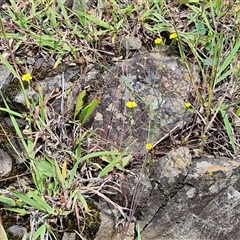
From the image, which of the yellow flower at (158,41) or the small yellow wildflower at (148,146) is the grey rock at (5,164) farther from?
the yellow flower at (158,41)

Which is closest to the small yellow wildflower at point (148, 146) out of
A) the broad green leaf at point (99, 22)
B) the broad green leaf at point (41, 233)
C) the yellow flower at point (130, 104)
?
the yellow flower at point (130, 104)

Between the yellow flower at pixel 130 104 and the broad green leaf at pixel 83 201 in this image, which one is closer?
the broad green leaf at pixel 83 201

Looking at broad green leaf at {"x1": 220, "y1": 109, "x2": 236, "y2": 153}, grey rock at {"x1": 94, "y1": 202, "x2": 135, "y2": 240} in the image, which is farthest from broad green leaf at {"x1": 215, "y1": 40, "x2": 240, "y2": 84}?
grey rock at {"x1": 94, "y1": 202, "x2": 135, "y2": 240}

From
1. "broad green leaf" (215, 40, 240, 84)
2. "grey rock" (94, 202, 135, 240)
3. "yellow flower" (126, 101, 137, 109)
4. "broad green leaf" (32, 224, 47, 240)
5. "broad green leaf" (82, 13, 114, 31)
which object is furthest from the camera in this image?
"broad green leaf" (82, 13, 114, 31)

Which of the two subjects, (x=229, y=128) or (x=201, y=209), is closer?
(x=201, y=209)

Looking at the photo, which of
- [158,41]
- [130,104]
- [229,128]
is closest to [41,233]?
[130,104]

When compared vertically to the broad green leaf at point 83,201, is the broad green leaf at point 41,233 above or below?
below

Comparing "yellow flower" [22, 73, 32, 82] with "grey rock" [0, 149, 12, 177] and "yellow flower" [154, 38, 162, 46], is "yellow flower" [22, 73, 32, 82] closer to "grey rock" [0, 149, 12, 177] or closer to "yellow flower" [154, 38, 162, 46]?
"grey rock" [0, 149, 12, 177]

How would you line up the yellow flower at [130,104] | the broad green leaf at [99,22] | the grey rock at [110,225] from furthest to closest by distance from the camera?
the broad green leaf at [99,22], the yellow flower at [130,104], the grey rock at [110,225]

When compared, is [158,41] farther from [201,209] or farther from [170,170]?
[201,209]
